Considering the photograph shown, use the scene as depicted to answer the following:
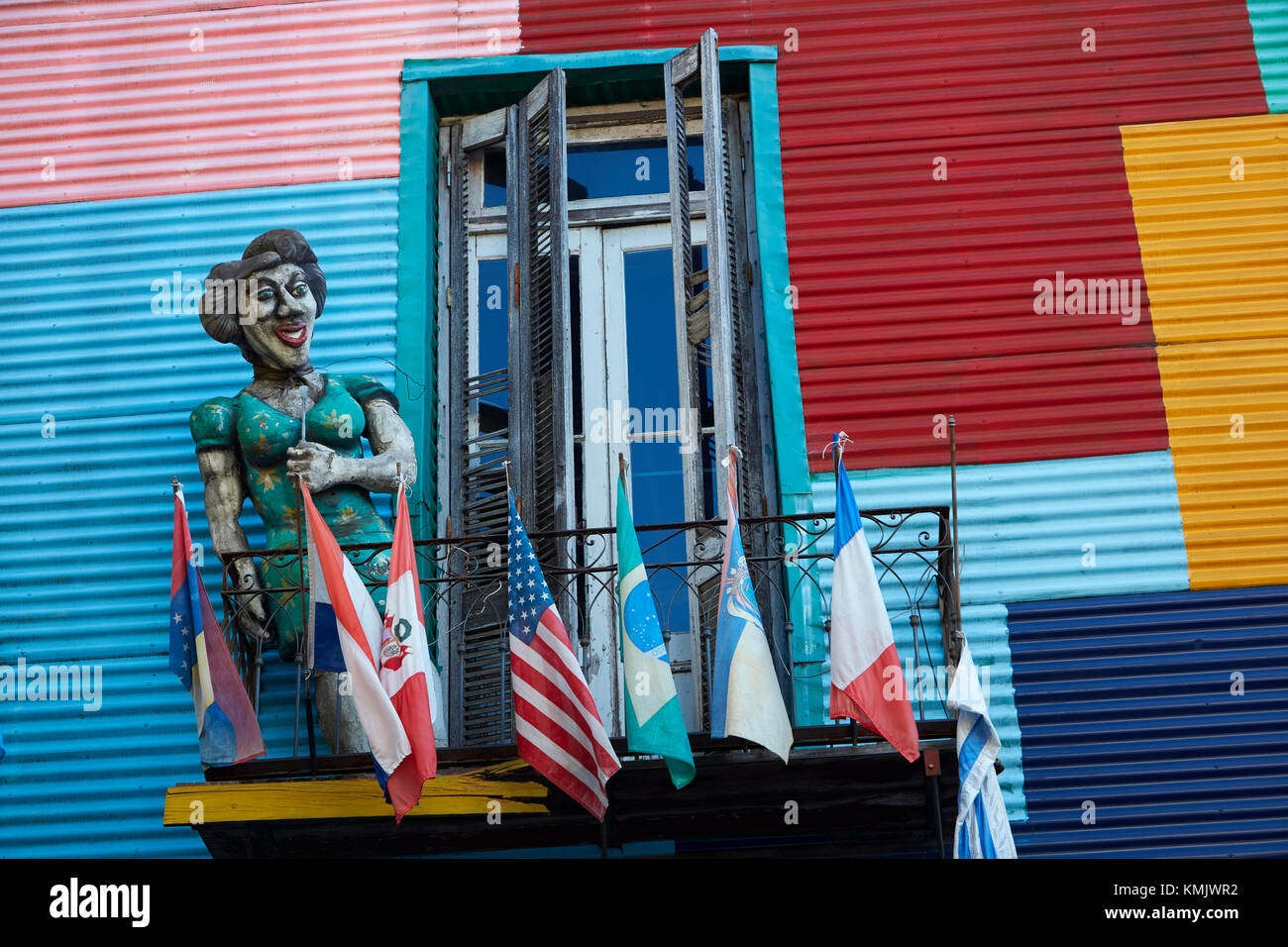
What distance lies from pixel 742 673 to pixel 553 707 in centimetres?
90

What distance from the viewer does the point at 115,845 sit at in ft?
29.7

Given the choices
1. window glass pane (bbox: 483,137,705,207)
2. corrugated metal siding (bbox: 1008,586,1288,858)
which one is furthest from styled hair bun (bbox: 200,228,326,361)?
corrugated metal siding (bbox: 1008,586,1288,858)

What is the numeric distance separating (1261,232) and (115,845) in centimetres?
735

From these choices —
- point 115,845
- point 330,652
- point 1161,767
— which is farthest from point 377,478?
point 1161,767

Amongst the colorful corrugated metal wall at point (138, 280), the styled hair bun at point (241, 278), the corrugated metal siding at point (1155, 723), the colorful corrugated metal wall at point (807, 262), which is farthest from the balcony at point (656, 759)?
the styled hair bun at point (241, 278)

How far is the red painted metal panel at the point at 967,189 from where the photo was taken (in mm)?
9703

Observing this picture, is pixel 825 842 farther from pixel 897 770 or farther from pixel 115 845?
pixel 115 845

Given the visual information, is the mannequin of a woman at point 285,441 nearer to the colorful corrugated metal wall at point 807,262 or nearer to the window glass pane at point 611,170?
the colorful corrugated metal wall at point 807,262

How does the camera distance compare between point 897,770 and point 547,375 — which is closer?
point 897,770

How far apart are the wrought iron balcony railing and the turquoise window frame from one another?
22cm

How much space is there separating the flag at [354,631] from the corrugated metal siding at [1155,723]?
331 cm

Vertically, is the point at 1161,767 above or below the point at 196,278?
below

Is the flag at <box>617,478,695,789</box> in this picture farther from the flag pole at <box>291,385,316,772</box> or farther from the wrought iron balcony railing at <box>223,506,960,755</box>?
the flag pole at <box>291,385,316,772</box>

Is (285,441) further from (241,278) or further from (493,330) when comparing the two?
(493,330)
